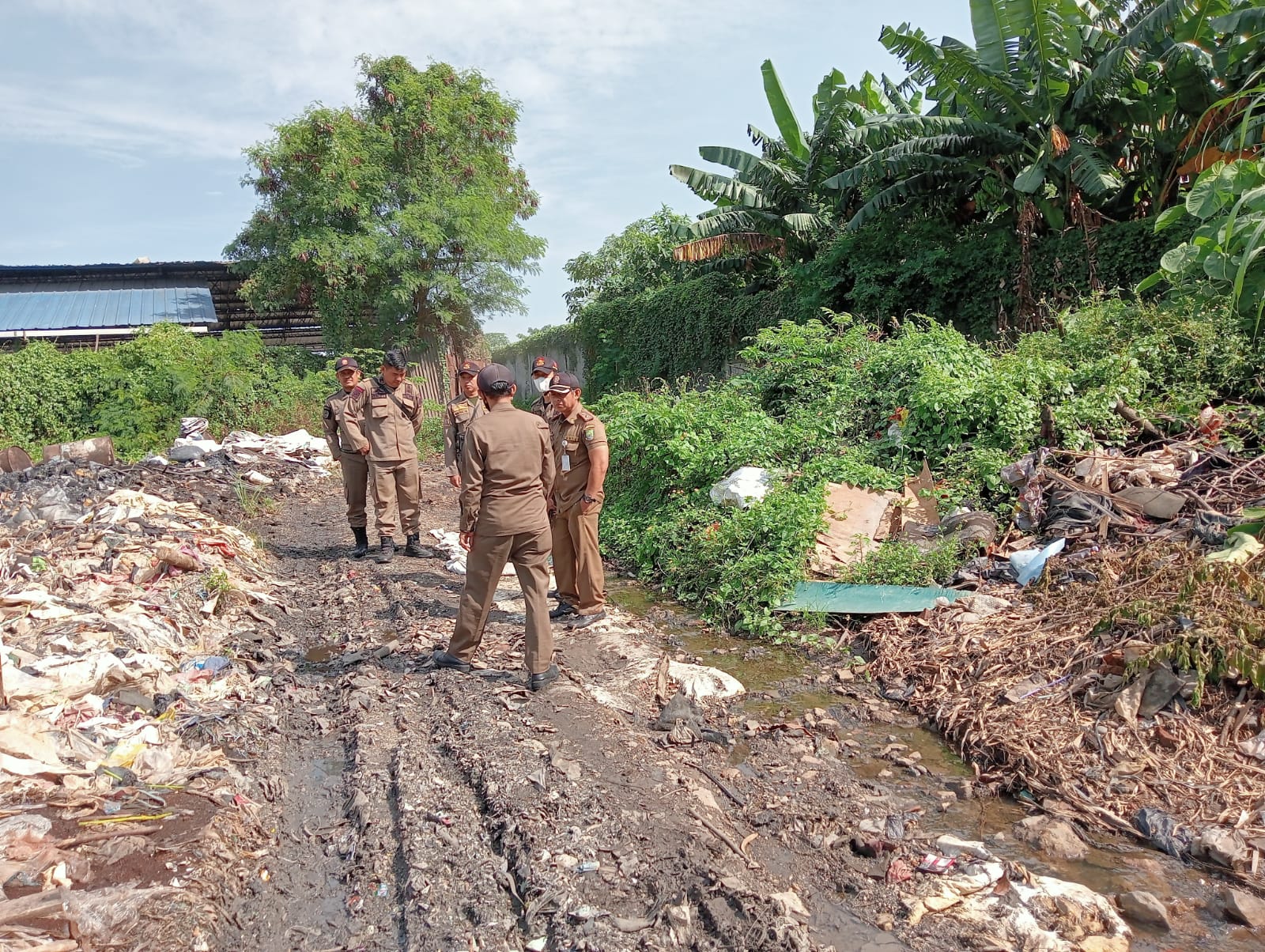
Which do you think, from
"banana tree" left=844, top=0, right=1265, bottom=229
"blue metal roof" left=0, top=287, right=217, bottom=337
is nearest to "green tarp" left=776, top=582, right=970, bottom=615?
"banana tree" left=844, top=0, right=1265, bottom=229

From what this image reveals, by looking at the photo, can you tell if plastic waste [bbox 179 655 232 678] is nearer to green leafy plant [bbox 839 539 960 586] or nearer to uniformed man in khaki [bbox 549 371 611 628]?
uniformed man in khaki [bbox 549 371 611 628]

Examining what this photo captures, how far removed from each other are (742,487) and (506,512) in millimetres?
3081

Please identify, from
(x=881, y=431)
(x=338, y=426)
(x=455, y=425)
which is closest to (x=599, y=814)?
(x=455, y=425)

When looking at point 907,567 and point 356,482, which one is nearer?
point 907,567

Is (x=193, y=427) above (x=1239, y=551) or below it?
above

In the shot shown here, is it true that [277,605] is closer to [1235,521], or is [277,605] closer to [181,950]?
[181,950]

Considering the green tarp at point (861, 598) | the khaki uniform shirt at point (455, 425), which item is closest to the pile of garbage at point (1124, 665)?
the green tarp at point (861, 598)

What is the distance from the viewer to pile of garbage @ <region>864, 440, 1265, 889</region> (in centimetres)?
393

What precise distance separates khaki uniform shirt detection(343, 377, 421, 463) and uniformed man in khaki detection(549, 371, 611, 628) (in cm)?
269

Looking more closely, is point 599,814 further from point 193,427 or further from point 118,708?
point 193,427

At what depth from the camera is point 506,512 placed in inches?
207

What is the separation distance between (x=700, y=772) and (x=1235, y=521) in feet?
13.1

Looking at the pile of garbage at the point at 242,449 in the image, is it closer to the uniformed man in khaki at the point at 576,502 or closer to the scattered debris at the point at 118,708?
the scattered debris at the point at 118,708

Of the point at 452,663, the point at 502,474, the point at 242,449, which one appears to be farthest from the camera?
the point at 242,449
